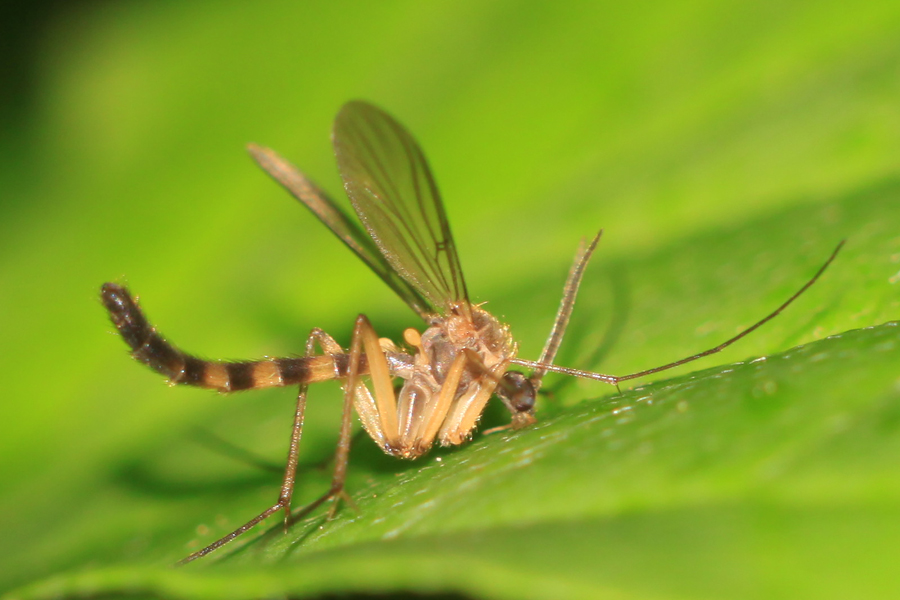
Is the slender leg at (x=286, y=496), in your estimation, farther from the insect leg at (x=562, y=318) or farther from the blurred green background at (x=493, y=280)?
the insect leg at (x=562, y=318)

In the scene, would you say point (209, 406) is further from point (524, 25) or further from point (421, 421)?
point (524, 25)

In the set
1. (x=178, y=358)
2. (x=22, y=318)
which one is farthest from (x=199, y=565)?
(x=22, y=318)

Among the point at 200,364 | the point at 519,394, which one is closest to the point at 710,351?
the point at 519,394

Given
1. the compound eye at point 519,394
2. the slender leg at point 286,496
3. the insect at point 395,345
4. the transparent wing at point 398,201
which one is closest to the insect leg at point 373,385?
the insect at point 395,345

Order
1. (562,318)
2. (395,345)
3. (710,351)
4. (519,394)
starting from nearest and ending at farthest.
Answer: (710,351), (519,394), (562,318), (395,345)

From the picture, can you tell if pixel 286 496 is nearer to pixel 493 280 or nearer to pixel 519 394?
pixel 519 394
